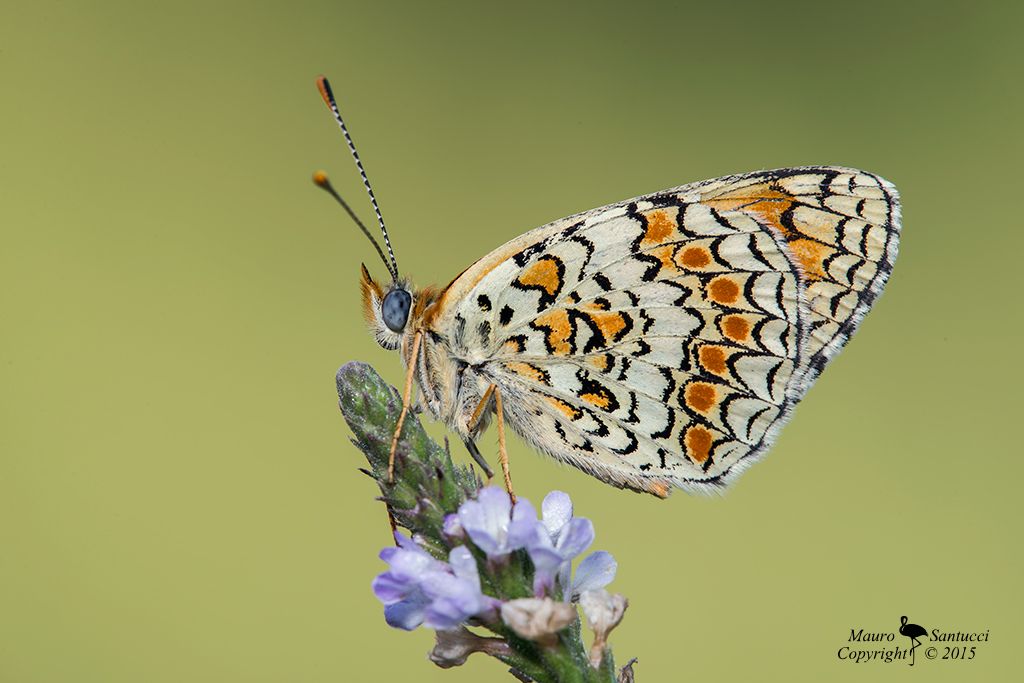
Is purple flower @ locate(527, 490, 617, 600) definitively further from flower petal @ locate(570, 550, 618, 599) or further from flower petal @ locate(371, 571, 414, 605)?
flower petal @ locate(371, 571, 414, 605)

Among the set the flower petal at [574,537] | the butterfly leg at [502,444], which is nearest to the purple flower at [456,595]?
the flower petal at [574,537]

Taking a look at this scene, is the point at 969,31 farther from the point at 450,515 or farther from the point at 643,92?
the point at 450,515

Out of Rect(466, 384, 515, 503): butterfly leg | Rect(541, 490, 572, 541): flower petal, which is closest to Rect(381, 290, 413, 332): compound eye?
Rect(466, 384, 515, 503): butterfly leg

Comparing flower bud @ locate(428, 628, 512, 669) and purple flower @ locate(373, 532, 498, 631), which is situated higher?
purple flower @ locate(373, 532, 498, 631)

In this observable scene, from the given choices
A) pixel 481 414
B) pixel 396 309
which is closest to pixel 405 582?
pixel 481 414

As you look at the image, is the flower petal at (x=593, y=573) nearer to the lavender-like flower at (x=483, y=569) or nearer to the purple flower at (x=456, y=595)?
the lavender-like flower at (x=483, y=569)

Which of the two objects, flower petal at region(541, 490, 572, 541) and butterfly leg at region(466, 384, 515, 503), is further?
butterfly leg at region(466, 384, 515, 503)

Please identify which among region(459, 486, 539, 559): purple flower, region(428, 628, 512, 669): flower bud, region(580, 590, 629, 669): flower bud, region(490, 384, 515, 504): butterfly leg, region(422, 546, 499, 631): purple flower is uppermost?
region(459, 486, 539, 559): purple flower

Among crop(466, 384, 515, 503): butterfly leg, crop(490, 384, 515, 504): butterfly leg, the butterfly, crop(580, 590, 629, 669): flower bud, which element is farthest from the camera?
the butterfly
